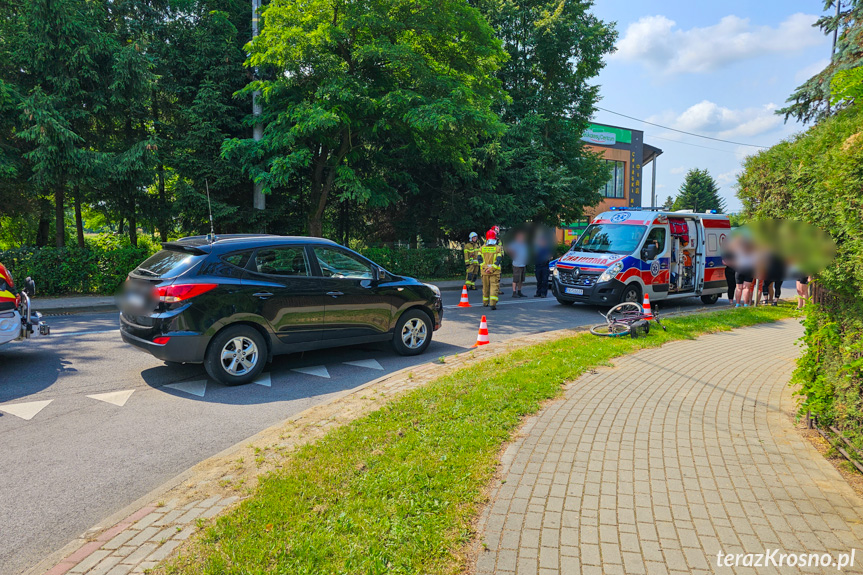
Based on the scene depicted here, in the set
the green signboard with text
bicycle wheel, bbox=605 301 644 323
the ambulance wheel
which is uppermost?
the green signboard with text

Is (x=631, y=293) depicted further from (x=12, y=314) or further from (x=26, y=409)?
(x=12, y=314)

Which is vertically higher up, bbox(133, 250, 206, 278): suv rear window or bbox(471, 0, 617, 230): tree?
bbox(471, 0, 617, 230): tree

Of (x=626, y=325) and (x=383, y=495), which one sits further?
(x=626, y=325)

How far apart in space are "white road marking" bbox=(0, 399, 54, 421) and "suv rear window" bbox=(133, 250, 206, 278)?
1.75m

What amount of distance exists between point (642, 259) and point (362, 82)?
9582mm

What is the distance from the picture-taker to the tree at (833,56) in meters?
18.0

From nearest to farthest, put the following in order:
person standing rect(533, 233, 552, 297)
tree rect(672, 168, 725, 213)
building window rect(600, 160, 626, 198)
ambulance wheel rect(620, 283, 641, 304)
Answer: ambulance wheel rect(620, 283, 641, 304) → person standing rect(533, 233, 552, 297) → building window rect(600, 160, 626, 198) → tree rect(672, 168, 725, 213)

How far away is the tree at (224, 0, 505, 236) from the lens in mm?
15453

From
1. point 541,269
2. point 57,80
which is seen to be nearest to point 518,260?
point 541,269

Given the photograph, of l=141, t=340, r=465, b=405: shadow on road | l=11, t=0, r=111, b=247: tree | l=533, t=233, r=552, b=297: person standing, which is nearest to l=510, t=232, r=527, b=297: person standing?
l=533, t=233, r=552, b=297: person standing

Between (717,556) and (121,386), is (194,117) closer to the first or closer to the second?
(121,386)

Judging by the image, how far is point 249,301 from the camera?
21.4ft

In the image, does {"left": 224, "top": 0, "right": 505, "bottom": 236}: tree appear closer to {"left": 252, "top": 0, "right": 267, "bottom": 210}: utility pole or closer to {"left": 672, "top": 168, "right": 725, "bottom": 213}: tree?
{"left": 252, "top": 0, "right": 267, "bottom": 210}: utility pole

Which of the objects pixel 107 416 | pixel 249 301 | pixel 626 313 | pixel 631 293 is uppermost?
pixel 249 301
